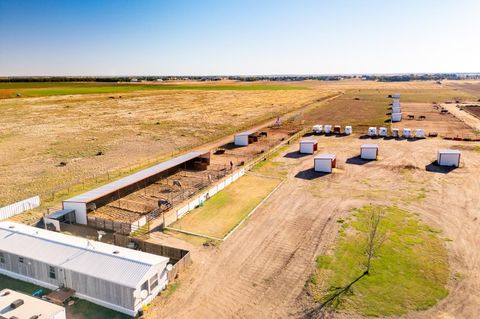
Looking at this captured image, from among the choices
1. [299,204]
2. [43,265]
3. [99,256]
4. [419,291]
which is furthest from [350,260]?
[43,265]

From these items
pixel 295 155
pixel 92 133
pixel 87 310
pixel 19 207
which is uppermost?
pixel 92 133

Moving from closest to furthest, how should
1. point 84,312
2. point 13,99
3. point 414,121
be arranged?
point 84,312 → point 414,121 → point 13,99

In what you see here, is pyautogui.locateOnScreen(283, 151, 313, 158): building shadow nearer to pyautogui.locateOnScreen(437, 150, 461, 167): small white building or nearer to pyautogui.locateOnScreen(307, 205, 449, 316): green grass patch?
pyautogui.locateOnScreen(437, 150, 461, 167): small white building

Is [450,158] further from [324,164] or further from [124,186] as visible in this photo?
[124,186]

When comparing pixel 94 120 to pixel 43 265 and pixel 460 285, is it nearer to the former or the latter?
pixel 43 265

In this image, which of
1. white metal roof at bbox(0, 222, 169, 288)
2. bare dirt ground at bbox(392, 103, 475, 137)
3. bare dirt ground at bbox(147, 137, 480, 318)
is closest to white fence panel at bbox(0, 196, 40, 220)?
white metal roof at bbox(0, 222, 169, 288)

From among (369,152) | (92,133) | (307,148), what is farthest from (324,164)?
(92,133)
